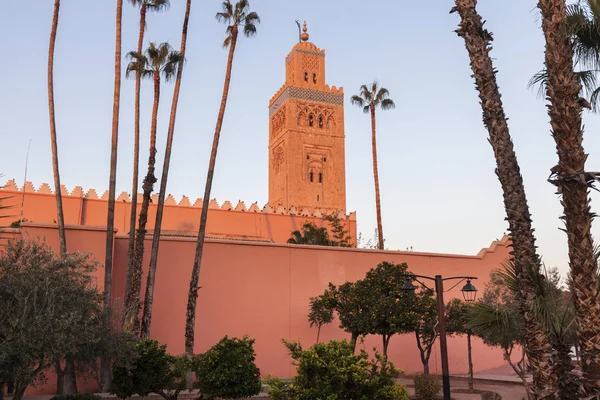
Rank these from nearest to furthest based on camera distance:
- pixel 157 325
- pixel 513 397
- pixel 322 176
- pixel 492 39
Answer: pixel 492 39 → pixel 513 397 → pixel 157 325 → pixel 322 176

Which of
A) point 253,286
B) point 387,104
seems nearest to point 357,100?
point 387,104

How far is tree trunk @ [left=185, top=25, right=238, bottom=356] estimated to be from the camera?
60.6 feet

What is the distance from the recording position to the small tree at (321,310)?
2067 cm

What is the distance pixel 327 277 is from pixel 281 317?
103 inches

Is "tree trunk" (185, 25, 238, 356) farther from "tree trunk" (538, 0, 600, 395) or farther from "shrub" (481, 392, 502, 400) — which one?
"tree trunk" (538, 0, 600, 395)

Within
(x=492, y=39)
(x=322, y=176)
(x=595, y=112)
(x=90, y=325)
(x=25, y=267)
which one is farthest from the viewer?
(x=322, y=176)

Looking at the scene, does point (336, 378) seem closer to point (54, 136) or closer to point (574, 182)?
point (574, 182)

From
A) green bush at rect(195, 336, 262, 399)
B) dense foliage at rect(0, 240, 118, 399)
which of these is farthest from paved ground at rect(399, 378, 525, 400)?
dense foliage at rect(0, 240, 118, 399)

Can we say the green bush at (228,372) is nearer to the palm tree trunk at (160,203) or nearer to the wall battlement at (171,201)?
the palm tree trunk at (160,203)

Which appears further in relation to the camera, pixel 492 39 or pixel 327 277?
pixel 327 277

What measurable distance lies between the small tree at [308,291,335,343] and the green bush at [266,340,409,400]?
37.0 feet

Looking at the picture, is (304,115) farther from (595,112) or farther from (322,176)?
(595,112)

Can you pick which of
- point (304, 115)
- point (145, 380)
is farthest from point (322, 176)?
point (145, 380)

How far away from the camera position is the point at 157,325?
20.6m
